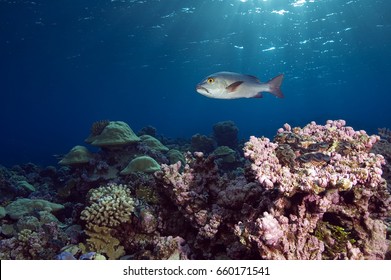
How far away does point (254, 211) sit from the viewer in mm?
3896

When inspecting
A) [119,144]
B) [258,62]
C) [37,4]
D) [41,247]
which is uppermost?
[37,4]

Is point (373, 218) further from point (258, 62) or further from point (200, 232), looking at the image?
point (258, 62)

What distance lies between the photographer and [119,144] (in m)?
9.90

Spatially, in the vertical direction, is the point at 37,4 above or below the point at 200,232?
above

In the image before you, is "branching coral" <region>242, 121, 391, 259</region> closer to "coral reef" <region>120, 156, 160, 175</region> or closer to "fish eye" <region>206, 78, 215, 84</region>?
"fish eye" <region>206, 78, 215, 84</region>

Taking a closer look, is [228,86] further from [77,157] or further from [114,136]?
[77,157]

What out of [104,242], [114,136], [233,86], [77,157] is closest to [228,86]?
[233,86]

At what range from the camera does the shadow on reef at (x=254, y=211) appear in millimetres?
3316

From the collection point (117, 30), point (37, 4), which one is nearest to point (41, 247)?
point (37, 4)

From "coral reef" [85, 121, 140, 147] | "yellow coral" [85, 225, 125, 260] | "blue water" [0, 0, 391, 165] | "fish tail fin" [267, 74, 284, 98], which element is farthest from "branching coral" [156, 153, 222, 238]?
"blue water" [0, 0, 391, 165]

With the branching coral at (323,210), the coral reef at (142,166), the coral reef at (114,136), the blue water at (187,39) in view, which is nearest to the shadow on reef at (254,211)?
the branching coral at (323,210)

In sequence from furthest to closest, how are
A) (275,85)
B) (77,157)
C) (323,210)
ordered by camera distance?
(77,157), (275,85), (323,210)

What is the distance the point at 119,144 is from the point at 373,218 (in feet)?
26.5

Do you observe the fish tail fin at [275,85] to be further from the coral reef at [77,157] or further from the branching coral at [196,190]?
the coral reef at [77,157]
